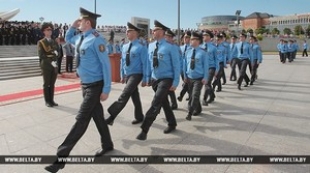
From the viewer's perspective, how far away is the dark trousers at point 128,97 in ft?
16.3

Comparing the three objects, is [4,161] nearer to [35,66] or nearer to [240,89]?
[240,89]

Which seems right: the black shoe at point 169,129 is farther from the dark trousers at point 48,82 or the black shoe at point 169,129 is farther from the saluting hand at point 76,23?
the dark trousers at point 48,82

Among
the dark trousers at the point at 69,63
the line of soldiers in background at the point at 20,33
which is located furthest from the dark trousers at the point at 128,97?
the line of soldiers in background at the point at 20,33

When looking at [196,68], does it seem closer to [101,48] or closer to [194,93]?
[194,93]

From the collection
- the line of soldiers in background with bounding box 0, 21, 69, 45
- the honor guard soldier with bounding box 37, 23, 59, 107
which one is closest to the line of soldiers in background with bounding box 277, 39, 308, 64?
the line of soldiers in background with bounding box 0, 21, 69, 45

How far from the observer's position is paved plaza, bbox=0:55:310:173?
375cm

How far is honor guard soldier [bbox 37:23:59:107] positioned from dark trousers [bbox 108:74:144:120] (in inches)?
103

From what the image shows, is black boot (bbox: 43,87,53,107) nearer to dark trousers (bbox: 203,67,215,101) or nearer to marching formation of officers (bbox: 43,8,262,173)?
marching formation of officers (bbox: 43,8,262,173)

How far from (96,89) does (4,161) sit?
1.59 metres

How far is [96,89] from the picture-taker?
149 inches

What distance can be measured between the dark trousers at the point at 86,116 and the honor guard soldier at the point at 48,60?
11.8 feet

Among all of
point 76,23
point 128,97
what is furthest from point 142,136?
point 76,23

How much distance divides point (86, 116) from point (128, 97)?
1.49m

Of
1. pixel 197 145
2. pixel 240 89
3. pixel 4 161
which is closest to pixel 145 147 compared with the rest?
pixel 197 145
